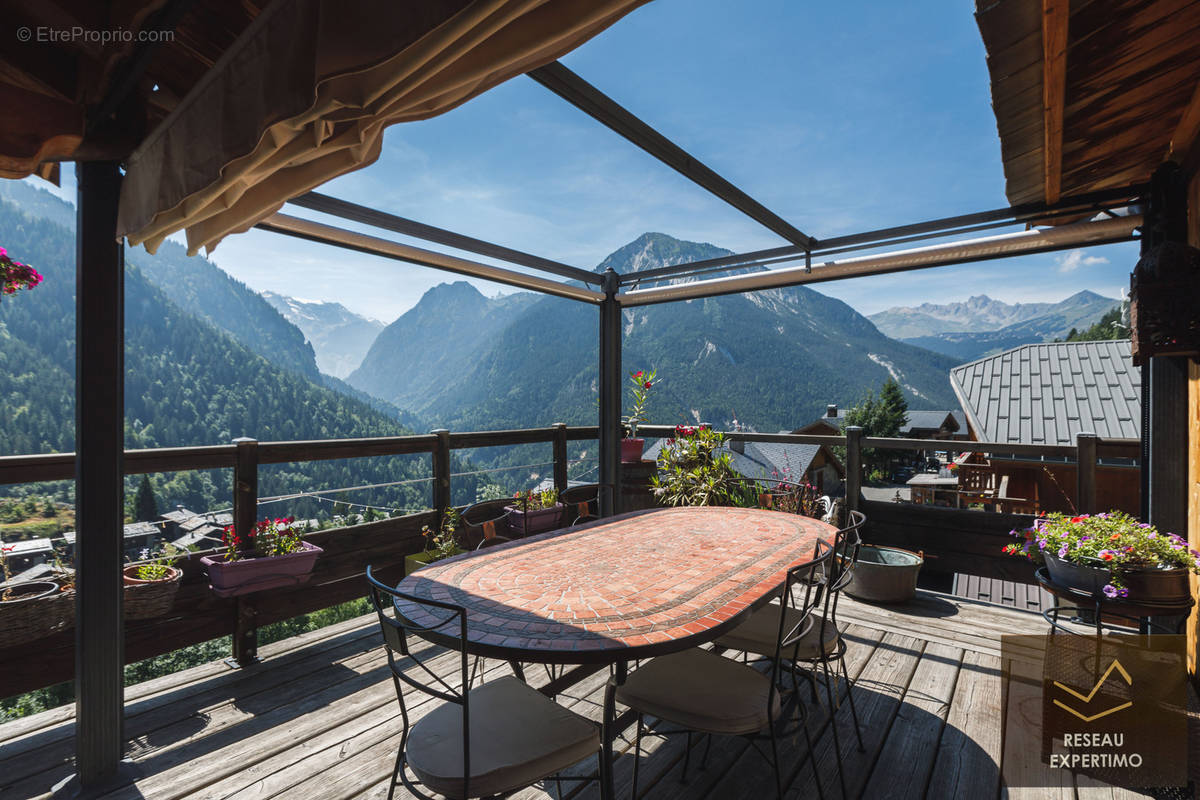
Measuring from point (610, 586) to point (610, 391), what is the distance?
3.24 meters

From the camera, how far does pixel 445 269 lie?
11.8 ft

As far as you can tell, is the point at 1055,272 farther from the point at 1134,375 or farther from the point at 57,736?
the point at 57,736

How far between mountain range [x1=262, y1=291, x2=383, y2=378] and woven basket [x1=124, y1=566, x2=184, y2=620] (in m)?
135

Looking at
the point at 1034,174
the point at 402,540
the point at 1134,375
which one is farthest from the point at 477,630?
the point at 1134,375

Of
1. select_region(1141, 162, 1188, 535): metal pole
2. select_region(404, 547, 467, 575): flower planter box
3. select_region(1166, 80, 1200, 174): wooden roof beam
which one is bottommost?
select_region(404, 547, 467, 575): flower planter box

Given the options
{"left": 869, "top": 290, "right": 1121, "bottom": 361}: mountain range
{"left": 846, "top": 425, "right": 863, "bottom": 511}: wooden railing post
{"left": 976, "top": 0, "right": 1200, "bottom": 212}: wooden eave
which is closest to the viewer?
{"left": 976, "top": 0, "right": 1200, "bottom": 212}: wooden eave

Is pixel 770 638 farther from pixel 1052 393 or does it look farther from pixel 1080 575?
pixel 1052 393

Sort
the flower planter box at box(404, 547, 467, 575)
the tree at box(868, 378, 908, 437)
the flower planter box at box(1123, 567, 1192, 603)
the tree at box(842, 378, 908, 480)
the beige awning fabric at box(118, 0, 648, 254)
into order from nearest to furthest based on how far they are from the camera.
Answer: the beige awning fabric at box(118, 0, 648, 254)
the flower planter box at box(1123, 567, 1192, 603)
the flower planter box at box(404, 547, 467, 575)
the tree at box(868, 378, 908, 437)
the tree at box(842, 378, 908, 480)

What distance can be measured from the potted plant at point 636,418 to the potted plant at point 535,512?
119 cm

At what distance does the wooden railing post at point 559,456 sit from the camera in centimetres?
472

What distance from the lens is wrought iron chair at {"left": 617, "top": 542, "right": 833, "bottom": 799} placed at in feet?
5.12

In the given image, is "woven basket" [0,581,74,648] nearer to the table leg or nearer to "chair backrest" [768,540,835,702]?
the table leg

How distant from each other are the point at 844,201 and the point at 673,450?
167 inches

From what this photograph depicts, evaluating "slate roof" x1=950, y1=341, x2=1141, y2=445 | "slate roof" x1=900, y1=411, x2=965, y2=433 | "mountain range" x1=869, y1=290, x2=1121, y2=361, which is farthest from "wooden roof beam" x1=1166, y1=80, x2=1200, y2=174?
"mountain range" x1=869, y1=290, x2=1121, y2=361
